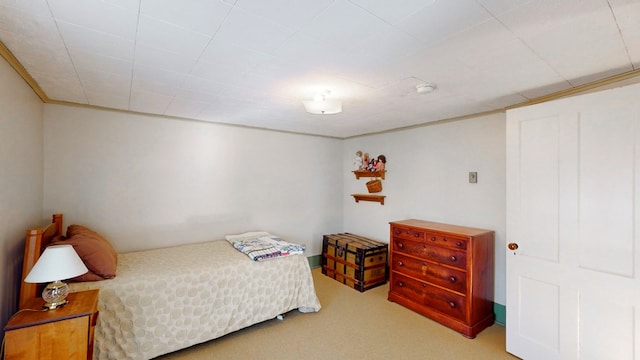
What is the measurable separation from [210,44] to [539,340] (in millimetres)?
3230

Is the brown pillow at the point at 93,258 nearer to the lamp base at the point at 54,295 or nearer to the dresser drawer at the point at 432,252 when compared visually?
the lamp base at the point at 54,295

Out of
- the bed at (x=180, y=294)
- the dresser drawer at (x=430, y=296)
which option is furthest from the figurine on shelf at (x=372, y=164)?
the bed at (x=180, y=294)

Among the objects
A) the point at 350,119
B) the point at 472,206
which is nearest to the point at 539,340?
the point at 472,206

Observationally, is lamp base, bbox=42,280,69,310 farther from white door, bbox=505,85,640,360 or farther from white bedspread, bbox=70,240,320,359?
white door, bbox=505,85,640,360

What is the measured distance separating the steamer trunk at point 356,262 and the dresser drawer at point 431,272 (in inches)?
16.7

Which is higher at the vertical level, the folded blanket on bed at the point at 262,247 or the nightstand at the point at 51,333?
the folded blanket on bed at the point at 262,247

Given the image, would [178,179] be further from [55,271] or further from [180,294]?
[55,271]

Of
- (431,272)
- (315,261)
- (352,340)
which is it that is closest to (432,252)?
(431,272)

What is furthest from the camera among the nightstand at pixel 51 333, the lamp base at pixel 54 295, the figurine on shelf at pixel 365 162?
the figurine on shelf at pixel 365 162

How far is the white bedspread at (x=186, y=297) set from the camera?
219cm

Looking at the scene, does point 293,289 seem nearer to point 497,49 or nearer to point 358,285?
point 358,285

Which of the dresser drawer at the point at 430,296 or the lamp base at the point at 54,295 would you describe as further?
the dresser drawer at the point at 430,296

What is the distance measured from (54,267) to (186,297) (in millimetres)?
1027

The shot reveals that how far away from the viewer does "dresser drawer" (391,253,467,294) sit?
2.87 metres
